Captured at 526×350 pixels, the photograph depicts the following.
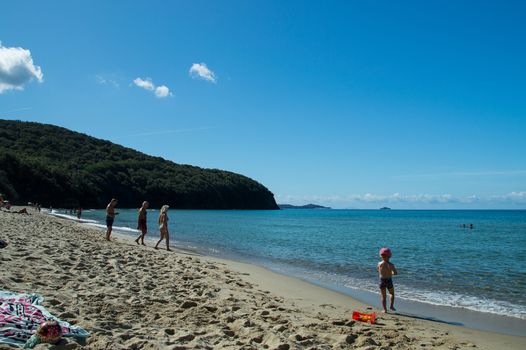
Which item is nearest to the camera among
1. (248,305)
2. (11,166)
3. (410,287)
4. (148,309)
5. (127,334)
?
(127,334)

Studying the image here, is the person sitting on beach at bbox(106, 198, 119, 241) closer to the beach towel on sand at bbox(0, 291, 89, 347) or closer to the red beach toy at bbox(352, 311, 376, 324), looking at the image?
the beach towel on sand at bbox(0, 291, 89, 347)

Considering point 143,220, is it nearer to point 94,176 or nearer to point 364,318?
point 364,318

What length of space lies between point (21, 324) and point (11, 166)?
8538 centimetres

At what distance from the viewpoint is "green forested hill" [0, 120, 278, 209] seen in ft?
270

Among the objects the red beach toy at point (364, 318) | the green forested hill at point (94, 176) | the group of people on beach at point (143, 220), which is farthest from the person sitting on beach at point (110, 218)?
the green forested hill at point (94, 176)

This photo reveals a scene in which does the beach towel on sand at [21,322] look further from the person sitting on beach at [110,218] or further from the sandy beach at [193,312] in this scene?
the person sitting on beach at [110,218]

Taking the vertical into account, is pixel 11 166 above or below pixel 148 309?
above

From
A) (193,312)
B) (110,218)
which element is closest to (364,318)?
(193,312)

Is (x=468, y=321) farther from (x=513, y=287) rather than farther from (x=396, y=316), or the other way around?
(x=513, y=287)

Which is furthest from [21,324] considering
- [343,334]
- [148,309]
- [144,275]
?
[144,275]

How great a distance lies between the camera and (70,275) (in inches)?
318

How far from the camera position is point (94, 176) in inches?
4360

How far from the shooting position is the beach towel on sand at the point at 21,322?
4.36 metres

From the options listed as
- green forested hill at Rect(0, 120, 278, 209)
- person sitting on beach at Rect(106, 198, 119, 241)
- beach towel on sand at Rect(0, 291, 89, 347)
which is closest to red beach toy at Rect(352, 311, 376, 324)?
beach towel on sand at Rect(0, 291, 89, 347)
